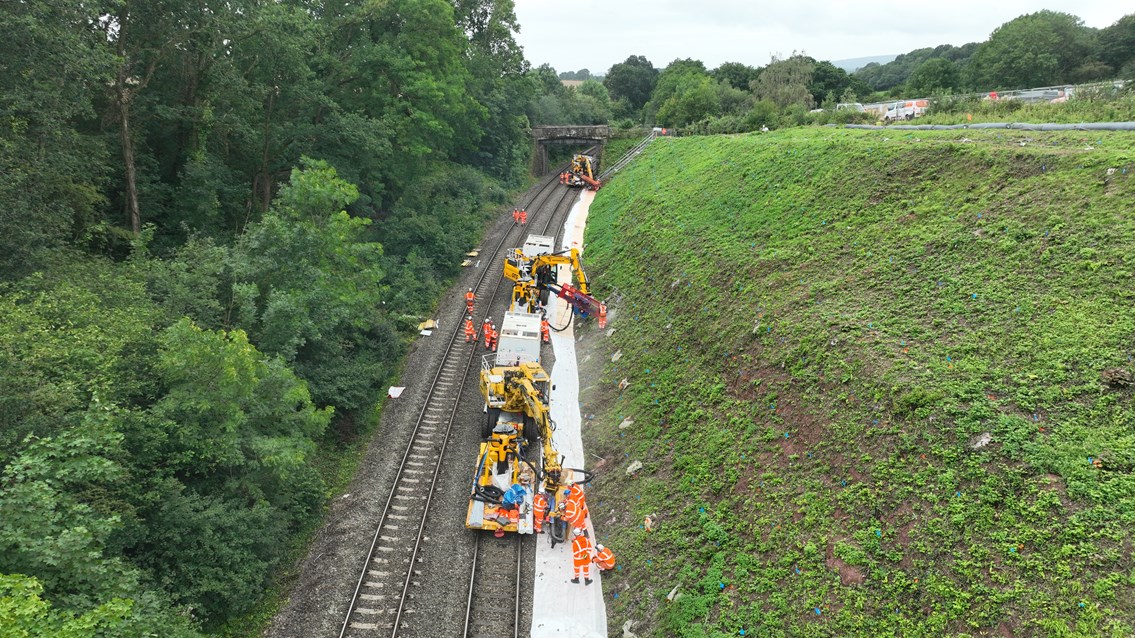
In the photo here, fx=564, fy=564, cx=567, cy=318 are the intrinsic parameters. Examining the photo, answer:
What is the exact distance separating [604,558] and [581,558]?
599mm

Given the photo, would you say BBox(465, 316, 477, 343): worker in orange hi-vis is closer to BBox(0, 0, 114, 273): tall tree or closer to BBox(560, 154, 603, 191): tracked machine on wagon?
BBox(0, 0, 114, 273): tall tree

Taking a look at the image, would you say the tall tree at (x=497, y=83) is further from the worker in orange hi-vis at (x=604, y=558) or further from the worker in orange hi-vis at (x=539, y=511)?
the worker in orange hi-vis at (x=604, y=558)

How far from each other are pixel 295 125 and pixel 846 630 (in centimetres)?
3020

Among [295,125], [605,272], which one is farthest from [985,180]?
[295,125]

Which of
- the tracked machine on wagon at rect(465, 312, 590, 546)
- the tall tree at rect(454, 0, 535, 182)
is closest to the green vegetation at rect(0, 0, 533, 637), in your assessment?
the tracked machine on wagon at rect(465, 312, 590, 546)

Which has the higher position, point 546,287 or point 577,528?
point 546,287

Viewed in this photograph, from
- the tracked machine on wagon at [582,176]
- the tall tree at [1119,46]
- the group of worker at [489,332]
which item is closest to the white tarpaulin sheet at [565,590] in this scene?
the group of worker at [489,332]

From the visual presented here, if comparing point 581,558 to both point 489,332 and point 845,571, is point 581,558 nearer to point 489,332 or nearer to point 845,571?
point 845,571

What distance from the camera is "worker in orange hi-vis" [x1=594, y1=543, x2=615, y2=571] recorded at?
47.0 ft

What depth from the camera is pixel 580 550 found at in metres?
14.8

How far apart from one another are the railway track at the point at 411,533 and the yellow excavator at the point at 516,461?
79 centimetres

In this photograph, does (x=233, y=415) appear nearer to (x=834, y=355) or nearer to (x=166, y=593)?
(x=166, y=593)

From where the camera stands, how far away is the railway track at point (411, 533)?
43.5ft

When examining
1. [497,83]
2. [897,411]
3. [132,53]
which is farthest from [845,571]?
[497,83]
